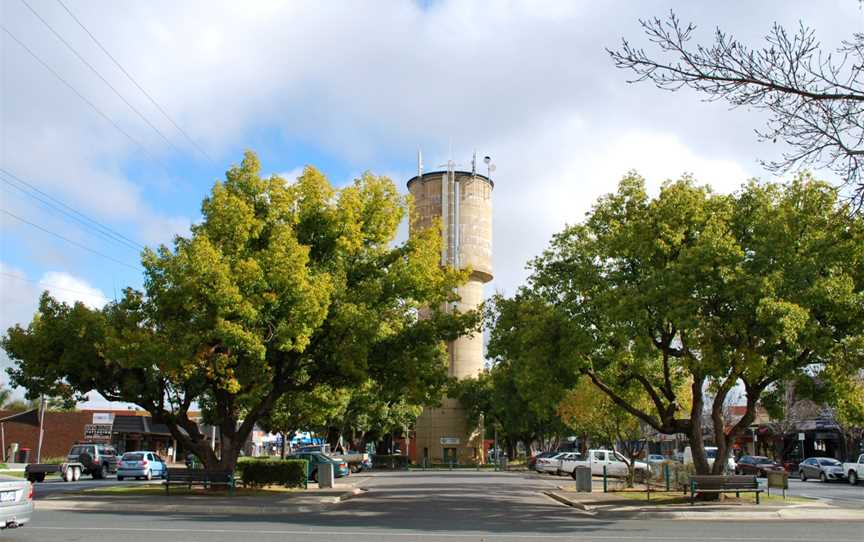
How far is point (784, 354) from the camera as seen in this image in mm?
22266

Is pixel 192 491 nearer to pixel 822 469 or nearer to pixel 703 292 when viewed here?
pixel 703 292

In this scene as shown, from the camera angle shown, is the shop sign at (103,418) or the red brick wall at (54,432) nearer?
the shop sign at (103,418)

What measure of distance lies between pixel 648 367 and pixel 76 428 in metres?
52.7

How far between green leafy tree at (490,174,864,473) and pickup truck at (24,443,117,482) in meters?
24.0

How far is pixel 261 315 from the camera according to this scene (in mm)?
23969

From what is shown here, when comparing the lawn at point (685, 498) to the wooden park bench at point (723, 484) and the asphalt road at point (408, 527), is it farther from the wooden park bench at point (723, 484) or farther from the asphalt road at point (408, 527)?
the asphalt road at point (408, 527)

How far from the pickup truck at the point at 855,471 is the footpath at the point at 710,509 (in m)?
18.2

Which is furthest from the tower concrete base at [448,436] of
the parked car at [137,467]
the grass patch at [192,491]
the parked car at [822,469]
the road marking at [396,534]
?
the road marking at [396,534]

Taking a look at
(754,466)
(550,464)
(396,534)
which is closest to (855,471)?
(754,466)

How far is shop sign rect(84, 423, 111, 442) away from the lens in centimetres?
6262

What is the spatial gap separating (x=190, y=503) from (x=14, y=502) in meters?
10.0

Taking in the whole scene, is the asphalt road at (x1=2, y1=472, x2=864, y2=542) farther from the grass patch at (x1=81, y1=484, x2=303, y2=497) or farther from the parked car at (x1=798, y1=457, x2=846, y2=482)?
the parked car at (x1=798, y1=457, x2=846, y2=482)

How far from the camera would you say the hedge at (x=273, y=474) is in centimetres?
3089

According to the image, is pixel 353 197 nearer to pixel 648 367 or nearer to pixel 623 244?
pixel 623 244
